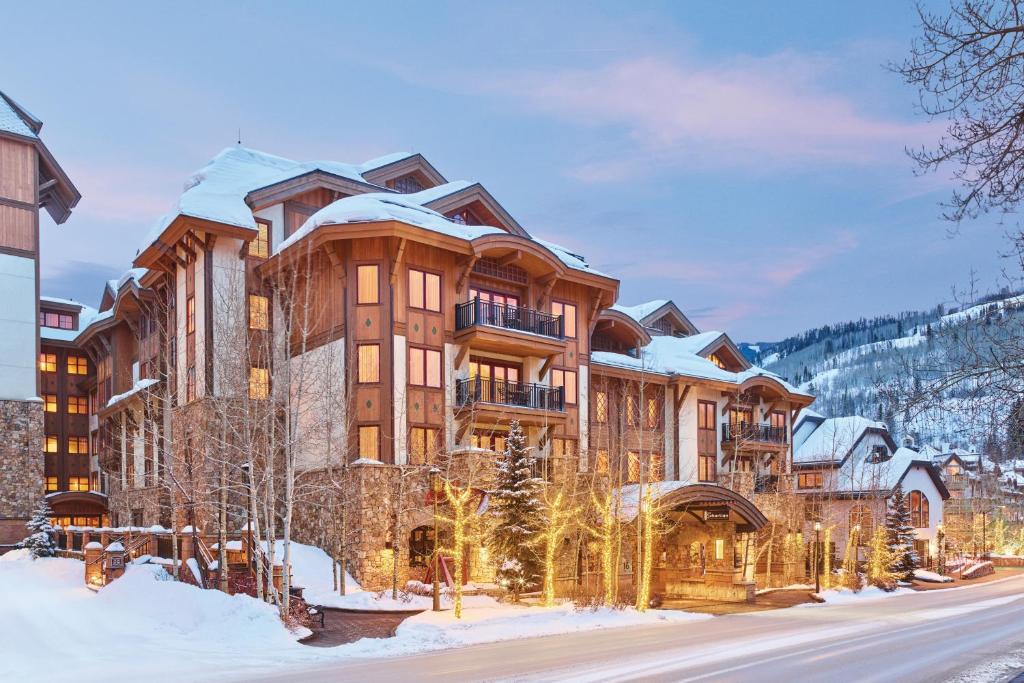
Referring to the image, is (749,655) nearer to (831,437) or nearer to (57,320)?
(831,437)

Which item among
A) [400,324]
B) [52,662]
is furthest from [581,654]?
[400,324]

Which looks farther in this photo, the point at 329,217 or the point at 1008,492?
the point at 1008,492

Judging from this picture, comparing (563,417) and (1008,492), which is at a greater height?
(563,417)

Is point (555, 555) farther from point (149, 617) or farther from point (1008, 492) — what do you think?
point (1008, 492)

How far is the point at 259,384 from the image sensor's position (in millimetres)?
30672

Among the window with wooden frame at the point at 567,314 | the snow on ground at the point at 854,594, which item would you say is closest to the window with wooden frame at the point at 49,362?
the window with wooden frame at the point at 567,314

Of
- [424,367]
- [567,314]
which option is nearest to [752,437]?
[567,314]

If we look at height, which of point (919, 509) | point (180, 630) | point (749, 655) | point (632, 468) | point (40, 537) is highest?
point (632, 468)

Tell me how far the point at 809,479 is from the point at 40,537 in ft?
156

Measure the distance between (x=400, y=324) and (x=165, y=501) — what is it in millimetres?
12665

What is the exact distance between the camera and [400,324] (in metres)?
32.3

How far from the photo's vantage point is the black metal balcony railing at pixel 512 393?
33.7 metres

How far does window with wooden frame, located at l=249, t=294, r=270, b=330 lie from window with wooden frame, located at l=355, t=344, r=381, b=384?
4811 millimetres

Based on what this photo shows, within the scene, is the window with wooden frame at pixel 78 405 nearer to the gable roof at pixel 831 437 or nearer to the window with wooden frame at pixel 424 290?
the window with wooden frame at pixel 424 290
